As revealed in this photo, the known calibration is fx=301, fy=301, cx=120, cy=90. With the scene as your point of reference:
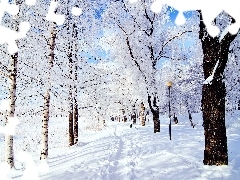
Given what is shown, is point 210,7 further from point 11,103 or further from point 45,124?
point 45,124

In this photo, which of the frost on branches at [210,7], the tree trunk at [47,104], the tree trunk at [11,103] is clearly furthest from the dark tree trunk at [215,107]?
the tree trunk at [47,104]

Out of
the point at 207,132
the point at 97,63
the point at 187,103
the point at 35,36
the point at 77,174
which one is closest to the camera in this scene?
the point at 207,132

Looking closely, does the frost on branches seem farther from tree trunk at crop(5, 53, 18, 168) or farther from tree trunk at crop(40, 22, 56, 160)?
tree trunk at crop(40, 22, 56, 160)

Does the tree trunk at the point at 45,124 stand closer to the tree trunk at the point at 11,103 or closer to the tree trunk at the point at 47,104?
the tree trunk at the point at 47,104

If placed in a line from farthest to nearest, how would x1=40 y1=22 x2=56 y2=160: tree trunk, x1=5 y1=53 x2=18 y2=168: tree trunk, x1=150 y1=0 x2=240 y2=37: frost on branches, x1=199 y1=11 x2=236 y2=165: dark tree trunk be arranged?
x1=40 y1=22 x2=56 y2=160: tree trunk, x1=5 y1=53 x2=18 y2=168: tree trunk, x1=199 y1=11 x2=236 y2=165: dark tree trunk, x1=150 y1=0 x2=240 y2=37: frost on branches

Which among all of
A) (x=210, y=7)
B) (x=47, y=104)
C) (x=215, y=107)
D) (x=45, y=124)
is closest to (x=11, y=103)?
(x=47, y=104)

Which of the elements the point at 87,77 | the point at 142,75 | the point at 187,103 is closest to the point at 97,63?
the point at 87,77

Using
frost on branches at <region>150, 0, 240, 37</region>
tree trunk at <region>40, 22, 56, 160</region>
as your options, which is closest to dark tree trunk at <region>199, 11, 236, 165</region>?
frost on branches at <region>150, 0, 240, 37</region>

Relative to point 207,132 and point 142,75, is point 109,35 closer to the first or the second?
point 142,75

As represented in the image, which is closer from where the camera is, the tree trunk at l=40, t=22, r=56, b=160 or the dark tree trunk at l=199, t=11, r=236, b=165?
the dark tree trunk at l=199, t=11, r=236, b=165

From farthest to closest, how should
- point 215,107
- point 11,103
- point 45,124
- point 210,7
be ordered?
point 45,124 < point 11,103 < point 215,107 < point 210,7

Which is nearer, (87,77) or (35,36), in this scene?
(35,36)

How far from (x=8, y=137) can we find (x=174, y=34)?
14834 mm

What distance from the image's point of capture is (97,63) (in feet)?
58.5
